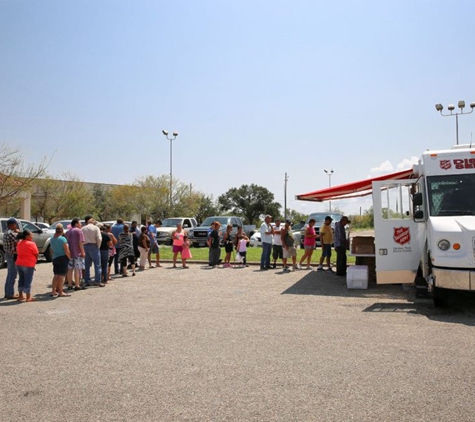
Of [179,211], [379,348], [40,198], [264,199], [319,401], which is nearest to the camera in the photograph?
[319,401]

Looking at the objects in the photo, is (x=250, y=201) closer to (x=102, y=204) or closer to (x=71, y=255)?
(x=102, y=204)

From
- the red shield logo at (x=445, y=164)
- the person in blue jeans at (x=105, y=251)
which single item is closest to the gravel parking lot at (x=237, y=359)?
the person in blue jeans at (x=105, y=251)

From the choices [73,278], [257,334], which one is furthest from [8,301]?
[257,334]

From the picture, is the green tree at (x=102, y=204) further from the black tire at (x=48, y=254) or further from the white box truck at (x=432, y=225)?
the white box truck at (x=432, y=225)

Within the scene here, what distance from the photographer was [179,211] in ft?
183

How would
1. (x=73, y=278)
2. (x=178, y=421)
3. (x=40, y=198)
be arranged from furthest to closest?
(x=40, y=198) → (x=73, y=278) → (x=178, y=421)

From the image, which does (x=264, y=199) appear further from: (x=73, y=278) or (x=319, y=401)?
(x=319, y=401)

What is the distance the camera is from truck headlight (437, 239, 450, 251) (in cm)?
897

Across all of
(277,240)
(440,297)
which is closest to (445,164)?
(440,297)

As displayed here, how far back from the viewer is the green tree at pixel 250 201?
76875 millimetres

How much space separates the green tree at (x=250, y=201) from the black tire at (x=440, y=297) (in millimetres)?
67155

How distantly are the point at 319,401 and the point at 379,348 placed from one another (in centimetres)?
215

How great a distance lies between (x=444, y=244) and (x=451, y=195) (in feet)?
4.45

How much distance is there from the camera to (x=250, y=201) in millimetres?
77375
